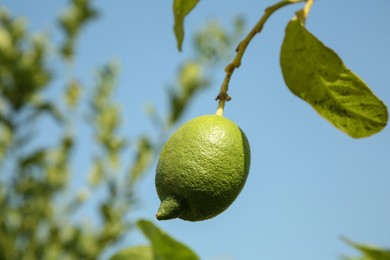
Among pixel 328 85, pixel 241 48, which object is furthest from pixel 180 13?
pixel 328 85

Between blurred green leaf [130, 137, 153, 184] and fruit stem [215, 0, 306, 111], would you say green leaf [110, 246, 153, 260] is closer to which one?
fruit stem [215, 0, 306, 111]

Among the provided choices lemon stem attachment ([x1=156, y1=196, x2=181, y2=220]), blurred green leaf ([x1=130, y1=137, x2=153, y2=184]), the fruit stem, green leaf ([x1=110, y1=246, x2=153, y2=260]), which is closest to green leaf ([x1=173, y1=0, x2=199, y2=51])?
the fruit stem

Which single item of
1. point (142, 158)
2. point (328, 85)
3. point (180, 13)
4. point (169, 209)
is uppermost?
point (142, 158)

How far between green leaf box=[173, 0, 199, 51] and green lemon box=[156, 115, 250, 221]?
25 centimetres

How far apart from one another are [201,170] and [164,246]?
10.8 inches

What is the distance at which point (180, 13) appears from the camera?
43.3 inches

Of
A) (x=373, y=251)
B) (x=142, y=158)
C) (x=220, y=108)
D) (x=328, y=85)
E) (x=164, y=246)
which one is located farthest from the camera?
(x=142, y=158)

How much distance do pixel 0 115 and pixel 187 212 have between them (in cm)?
613

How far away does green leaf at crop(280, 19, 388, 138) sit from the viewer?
3.18 feet

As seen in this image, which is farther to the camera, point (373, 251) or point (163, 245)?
point (163, 245)

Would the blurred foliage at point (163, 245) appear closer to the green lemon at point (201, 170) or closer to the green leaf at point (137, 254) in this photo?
the green leaf at point (137, 254)

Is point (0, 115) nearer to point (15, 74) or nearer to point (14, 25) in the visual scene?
point (15, 74)

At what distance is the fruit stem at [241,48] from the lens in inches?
40.6

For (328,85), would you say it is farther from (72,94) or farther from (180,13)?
(72,94)
